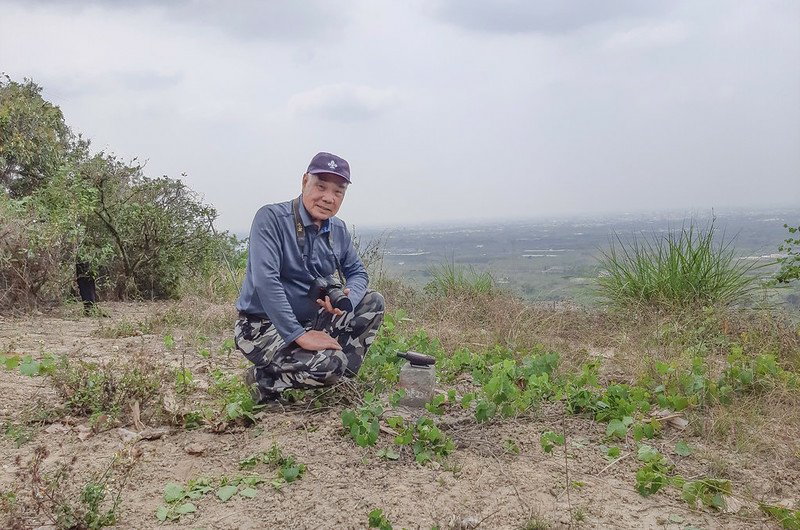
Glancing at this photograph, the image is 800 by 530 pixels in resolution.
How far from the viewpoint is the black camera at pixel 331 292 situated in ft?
13.3

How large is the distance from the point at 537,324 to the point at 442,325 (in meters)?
1.10

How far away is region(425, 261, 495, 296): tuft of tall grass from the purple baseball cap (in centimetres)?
496

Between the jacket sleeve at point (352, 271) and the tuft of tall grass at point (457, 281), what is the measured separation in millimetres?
4403

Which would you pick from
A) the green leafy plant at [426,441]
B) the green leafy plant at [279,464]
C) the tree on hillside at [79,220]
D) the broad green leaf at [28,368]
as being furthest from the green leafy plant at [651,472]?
the tree on hillside at [79,220]

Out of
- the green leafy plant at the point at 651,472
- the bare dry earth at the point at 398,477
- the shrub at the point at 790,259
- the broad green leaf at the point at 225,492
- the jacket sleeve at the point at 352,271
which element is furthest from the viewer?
the shrub at the point at 790,259

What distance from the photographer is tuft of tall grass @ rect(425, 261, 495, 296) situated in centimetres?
888

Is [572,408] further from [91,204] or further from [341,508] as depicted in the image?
[91,204]

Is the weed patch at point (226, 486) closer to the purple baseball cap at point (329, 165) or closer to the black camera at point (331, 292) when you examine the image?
the black camera at point (331, 292)

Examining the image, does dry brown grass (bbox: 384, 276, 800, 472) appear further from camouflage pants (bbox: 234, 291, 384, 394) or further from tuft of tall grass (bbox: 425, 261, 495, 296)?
camouflage pants (bbox: 234, 291, 384, 394)

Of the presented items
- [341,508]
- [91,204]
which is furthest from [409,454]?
[91,204]

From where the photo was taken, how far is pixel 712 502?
3.10 meters

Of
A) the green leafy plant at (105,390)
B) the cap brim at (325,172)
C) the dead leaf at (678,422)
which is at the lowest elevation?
the dead leaf at (678,422)

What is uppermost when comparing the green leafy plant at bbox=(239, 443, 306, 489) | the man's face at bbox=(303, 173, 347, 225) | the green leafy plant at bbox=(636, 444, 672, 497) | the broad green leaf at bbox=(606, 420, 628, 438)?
the man's face at bbox=(303, 173, 347, 225)

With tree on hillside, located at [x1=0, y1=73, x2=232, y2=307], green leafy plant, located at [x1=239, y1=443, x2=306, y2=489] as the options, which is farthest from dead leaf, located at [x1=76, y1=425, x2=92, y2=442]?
tree on hillside, located at [x1=0, y1=73, x2=232, y2=307]
